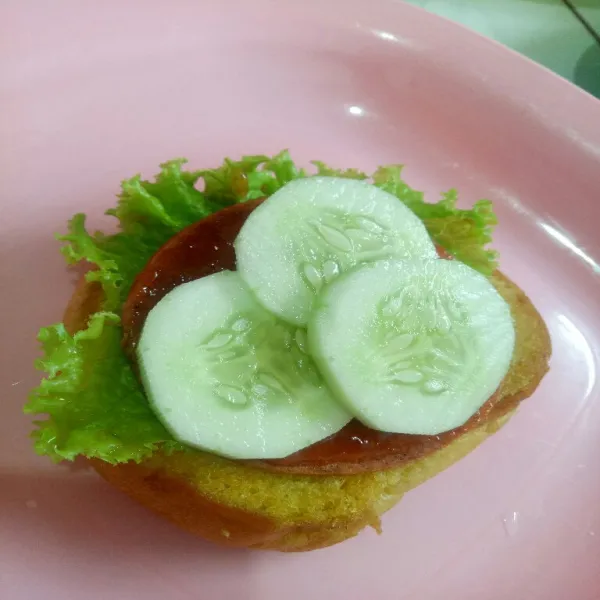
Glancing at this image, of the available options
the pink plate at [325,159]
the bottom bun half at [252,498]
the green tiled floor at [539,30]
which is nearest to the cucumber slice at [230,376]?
the bottom bun half at [252,498]

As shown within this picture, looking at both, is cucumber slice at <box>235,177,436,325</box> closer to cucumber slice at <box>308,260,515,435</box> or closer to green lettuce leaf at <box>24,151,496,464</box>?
cucumber slice at <box>308,260,515,435</box>

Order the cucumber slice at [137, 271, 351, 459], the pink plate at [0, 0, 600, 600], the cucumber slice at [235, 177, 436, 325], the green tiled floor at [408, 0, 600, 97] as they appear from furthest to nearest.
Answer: the green tiled floor at [408, 0, 600, 97], the pink plate at [0, 0, 600, 600], the cucumber slice at [235, 177, 436, 325], the cucumber slice at [137, 271, 351, 459]

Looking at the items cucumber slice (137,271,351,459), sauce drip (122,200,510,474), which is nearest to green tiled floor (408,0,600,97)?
sauce drip (122,200,510,474)

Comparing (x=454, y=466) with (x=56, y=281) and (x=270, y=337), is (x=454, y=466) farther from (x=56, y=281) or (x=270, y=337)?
(x=56, y=281)

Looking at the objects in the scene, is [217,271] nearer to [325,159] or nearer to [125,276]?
[125,276]

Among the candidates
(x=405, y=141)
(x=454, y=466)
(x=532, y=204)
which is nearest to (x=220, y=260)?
(x=454, y=466)

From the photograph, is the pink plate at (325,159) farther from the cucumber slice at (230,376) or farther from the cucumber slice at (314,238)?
the cucumber slice at (314,238)

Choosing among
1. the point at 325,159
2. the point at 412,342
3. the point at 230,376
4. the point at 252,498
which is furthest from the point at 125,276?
the point at 325,159
